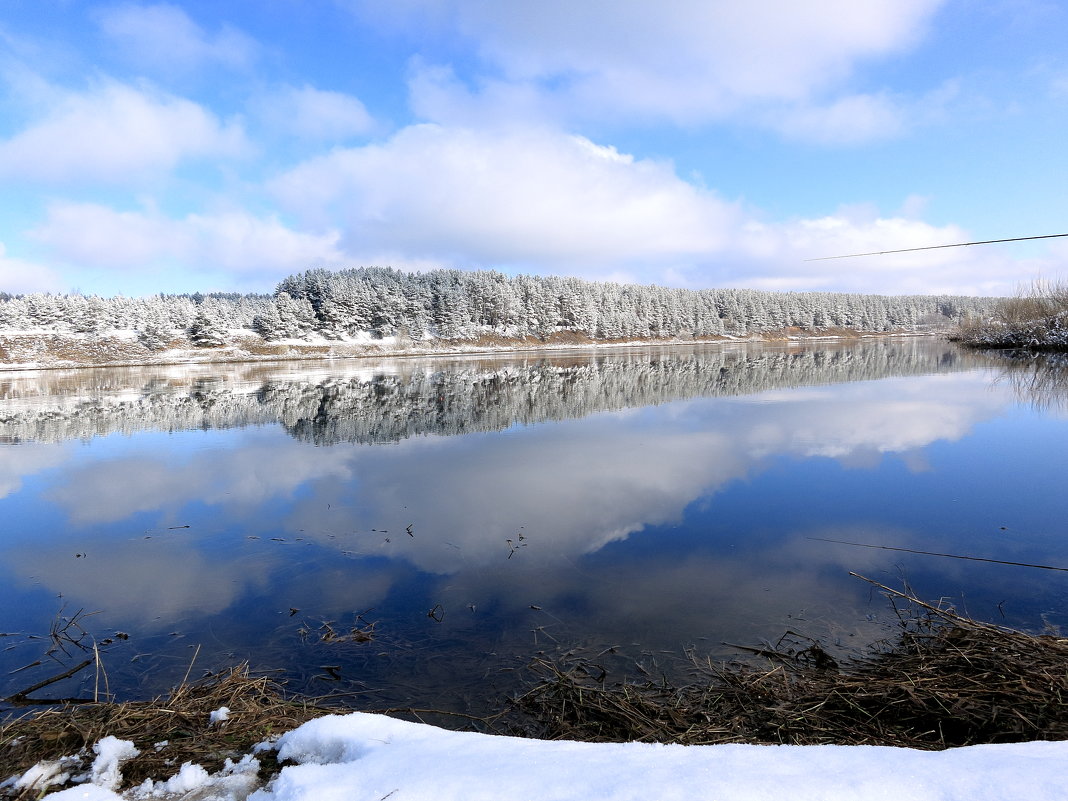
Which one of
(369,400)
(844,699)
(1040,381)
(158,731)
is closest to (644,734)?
(844,699)

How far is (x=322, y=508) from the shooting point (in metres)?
8.69

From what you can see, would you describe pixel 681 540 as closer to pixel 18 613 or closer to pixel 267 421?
pixel 18 613

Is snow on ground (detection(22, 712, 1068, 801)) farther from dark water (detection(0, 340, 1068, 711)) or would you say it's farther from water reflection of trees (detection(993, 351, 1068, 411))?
water reflection of trees (detection(993, 351, 1068, 411))

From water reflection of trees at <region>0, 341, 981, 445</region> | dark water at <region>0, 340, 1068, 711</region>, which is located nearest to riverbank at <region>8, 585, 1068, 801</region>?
dark water at <region>0, 340, 1068, 711</region>

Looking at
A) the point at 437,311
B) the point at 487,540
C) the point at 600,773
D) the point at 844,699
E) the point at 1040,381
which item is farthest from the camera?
the point at 437,311

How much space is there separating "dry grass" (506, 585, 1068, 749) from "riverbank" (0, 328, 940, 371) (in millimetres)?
58820

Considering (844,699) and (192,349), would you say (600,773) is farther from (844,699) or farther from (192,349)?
(192,349)

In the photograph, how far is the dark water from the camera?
15.9 feet

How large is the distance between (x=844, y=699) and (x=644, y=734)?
1368 mm

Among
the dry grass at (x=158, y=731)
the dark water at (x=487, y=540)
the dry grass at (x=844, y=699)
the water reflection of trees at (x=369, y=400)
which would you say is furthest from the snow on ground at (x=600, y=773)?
the water reflection of trees at (x=369, y=400)

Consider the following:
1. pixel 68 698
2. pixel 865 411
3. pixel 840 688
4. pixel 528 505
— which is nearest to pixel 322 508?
pixel 528 505

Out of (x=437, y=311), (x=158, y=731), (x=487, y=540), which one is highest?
(x=437, y=311)

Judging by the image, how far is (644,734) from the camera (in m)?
3.49

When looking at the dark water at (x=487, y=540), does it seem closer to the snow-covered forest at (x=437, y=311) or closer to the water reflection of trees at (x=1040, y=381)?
the water reflection of trees at (x=1040, y=381)
